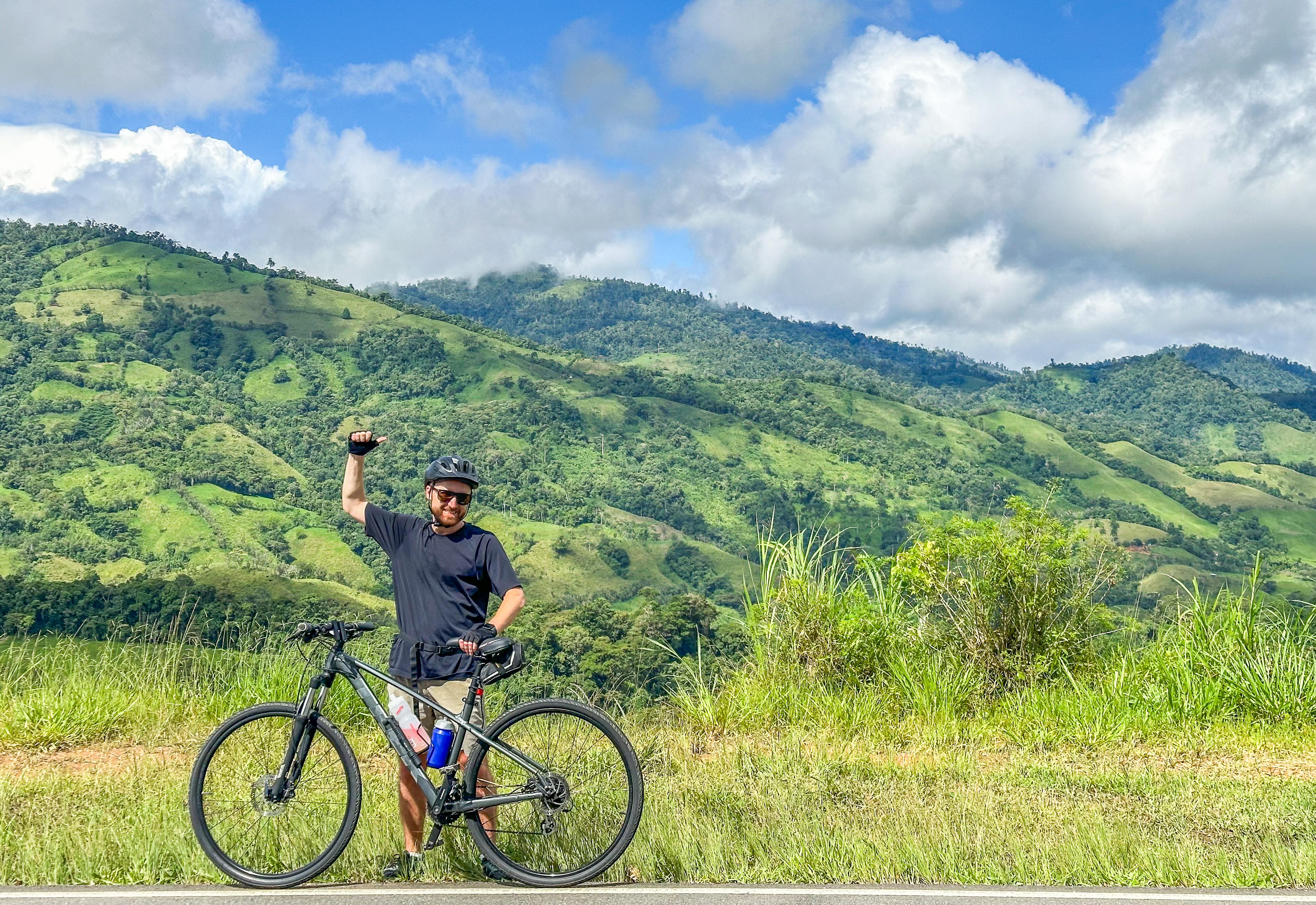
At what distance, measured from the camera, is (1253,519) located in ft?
648

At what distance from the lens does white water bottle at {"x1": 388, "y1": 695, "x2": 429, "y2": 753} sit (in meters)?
4.77

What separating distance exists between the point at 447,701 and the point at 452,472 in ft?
3.57

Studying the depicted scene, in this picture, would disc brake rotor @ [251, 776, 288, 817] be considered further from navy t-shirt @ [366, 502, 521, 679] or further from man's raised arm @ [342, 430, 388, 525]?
man's raised arm @ [342, 430, 388, 525]

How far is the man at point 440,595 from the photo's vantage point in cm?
477

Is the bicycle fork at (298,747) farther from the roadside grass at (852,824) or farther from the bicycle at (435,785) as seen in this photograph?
the roadside grass at (852,824)

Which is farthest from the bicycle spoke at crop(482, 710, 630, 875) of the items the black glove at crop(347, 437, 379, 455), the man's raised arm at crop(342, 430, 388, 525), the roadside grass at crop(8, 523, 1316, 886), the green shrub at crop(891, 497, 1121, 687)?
the green shrub at crop(891, 497, 1121, 687)

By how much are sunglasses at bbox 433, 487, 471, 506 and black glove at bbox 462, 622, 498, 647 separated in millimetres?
635

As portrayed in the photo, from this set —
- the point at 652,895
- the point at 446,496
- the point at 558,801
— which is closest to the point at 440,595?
the point at 446,496

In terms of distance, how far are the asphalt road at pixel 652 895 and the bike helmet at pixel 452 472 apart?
1.86 meters

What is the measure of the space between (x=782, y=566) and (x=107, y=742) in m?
5.50

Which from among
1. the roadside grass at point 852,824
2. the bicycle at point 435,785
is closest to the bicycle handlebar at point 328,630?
the bicycle at point 435,785

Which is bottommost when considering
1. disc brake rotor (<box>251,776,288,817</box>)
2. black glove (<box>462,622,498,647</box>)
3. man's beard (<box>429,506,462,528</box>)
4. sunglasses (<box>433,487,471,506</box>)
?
disc brake rotor (<box>251,776,288,817</box>)

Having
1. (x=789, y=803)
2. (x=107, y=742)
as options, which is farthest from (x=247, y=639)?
(x=789, y=803)

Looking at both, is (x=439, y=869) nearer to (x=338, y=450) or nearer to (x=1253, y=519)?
(x=338, y=450)
